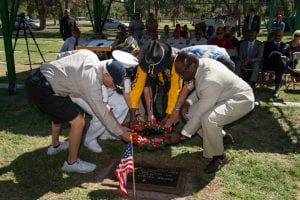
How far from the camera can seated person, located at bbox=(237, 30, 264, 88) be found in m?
9.46

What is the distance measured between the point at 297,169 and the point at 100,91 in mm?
2801

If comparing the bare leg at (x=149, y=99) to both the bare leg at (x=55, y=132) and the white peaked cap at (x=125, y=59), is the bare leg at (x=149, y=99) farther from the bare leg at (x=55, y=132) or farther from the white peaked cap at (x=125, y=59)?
the bare leg at (x=55, y=132)

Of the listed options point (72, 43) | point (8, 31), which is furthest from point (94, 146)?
point (72, 43)

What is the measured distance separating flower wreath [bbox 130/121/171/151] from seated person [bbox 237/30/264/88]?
201 inches

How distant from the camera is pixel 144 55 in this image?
4.70 m

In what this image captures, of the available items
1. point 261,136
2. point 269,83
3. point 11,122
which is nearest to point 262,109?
point 261,136

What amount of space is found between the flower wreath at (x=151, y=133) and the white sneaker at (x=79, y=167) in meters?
0.74

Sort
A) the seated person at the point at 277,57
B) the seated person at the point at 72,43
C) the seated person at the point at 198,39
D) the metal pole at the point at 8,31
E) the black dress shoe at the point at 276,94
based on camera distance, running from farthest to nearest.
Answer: the seated person at the point at 198,39, the seated person at the point at 72,43, the seated person at the point at 277,57, the black dress shoe at the point at 276,94, the metal pole at the point at 8,31

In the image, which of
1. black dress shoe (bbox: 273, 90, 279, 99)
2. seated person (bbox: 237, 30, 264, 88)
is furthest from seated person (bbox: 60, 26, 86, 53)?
black dress shoe (bbox: 273, 90, 279, 99)

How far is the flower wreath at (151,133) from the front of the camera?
4.71 metres

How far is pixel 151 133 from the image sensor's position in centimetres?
501

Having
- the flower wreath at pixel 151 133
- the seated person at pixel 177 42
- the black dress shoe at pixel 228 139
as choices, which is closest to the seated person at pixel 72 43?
the seated person at pixel 177 42

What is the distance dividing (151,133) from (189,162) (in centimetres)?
81

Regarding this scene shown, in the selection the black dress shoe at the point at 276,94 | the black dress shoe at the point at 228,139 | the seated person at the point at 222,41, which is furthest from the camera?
the seated person at the point at 222,41
